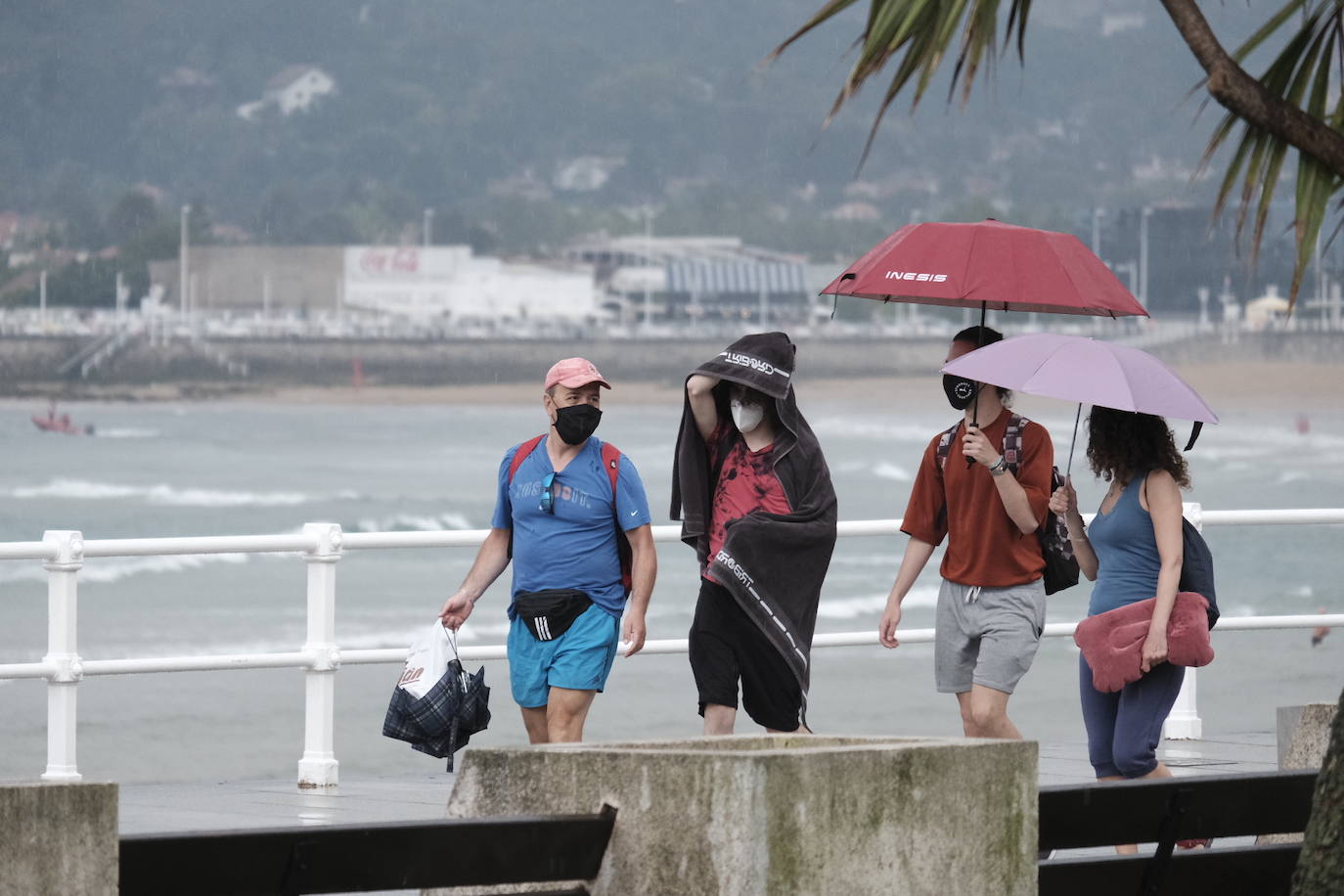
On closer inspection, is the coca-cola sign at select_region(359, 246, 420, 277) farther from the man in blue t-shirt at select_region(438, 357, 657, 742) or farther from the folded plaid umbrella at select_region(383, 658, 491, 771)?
the man in blue t-shirt at select_region(438, 357, 657, 742)

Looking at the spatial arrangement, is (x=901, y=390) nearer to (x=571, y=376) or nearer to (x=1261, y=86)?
(x=571, y=376)

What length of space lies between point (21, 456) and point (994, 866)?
102521mm

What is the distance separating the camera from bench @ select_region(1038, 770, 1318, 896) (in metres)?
4.05

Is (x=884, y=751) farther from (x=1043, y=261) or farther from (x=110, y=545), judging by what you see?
(x=110, y=545)

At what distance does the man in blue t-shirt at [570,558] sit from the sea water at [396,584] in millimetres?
5825

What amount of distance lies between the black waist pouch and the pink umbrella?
1198 millimetres

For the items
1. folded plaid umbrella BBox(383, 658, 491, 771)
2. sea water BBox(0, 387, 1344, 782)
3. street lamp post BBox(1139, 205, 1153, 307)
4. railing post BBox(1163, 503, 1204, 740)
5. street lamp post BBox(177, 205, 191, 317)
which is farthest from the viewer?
street lamp post BBox(177, 205, 191, 317)

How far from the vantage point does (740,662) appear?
19.6 feet

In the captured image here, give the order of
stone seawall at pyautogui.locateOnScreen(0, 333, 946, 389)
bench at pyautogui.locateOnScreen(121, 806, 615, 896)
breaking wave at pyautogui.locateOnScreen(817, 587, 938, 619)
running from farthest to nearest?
stone seawall at pyautogui.locateOnScreen(0, 333, 946, 389) < breaking wave at pyautogui.locateOnScreen(817, 587, 938, 619) < bench at pyautogui.locateOnScreen(121, 806, 615, 896)

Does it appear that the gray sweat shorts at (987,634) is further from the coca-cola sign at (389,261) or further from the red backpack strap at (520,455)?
the coca-cola sign at (389,261)

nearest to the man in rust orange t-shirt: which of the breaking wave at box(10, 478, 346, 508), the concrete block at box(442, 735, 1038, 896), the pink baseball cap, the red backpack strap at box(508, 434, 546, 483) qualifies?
the pink baseball cap

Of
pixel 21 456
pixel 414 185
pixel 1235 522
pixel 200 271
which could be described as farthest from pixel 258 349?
pixel 1235 522

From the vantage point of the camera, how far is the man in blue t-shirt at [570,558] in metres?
6.05

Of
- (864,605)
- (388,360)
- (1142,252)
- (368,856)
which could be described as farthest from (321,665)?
(1142,252)
